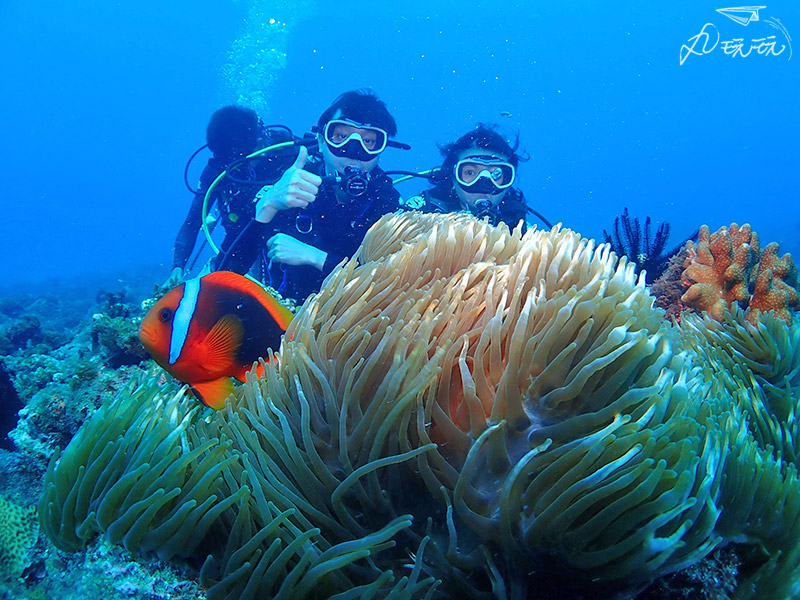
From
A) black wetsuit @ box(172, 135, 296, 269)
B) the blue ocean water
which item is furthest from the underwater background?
black wetsuit @ box(172, 135, 296, 269)

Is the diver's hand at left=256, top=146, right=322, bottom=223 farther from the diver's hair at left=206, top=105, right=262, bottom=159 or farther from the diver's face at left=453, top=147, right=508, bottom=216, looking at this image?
the diver's hair at left=206, top=105, right=262, bottom=159

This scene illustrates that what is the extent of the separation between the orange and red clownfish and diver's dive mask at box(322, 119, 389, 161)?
386 centimetres

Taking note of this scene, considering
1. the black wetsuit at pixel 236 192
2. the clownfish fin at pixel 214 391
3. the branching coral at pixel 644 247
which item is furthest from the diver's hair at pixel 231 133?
→ the clownfish fin at pixel 214 391

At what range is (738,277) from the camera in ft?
12.0

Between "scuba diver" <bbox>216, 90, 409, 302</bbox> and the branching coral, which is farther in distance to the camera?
the branching coral

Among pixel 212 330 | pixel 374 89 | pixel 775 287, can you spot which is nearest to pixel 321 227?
pixel 212 330

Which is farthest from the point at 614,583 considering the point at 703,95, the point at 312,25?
the point at 703,95

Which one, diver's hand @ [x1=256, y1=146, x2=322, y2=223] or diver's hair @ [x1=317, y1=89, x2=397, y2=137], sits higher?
diver's hair @ [x1=317, y1=89, x2=397, y2=137]

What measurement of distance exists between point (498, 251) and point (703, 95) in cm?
12656

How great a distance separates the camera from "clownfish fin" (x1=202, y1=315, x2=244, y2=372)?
2.02 m

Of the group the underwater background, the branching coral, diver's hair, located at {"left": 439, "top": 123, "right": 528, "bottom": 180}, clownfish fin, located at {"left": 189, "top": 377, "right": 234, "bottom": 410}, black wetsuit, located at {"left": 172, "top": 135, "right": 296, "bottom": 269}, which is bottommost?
clownfish fin, located at {"left": 189, "top": 377, "right": 234, "bottom": 410}

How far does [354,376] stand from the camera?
1542 mm

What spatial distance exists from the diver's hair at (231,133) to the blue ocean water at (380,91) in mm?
53579

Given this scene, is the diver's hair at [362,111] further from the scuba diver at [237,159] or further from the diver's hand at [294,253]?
the diver's hand at [294,253]
